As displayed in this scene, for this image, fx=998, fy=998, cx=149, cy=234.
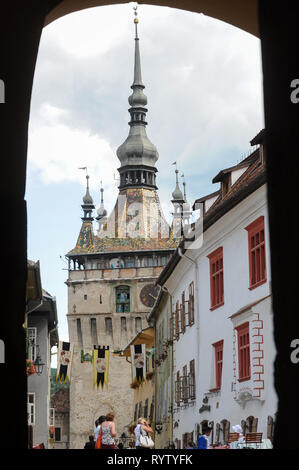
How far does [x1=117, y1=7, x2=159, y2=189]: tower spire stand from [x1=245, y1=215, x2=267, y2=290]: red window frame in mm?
73531

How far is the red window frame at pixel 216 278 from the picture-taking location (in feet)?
80.4

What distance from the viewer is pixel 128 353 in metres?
54.0

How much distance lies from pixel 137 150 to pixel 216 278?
7186 centimetres

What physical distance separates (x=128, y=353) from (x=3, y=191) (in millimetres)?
49352

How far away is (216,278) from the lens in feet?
82.4

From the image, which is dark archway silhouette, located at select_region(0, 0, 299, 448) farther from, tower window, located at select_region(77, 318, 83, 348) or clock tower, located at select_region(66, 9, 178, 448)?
tower window, located at select_region(77, 318, 83, 348)

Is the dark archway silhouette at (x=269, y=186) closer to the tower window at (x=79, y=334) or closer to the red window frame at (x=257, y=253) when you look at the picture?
the red window frame at (x=257, y=253)

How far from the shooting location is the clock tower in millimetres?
77375

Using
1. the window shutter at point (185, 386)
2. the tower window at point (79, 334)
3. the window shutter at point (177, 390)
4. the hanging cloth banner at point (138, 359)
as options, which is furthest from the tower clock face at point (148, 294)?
the window shutter at point (185, 386)

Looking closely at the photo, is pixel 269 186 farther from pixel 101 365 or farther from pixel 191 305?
pixel 101 365

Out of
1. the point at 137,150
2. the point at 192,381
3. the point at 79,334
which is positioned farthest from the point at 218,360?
the point at 137,150

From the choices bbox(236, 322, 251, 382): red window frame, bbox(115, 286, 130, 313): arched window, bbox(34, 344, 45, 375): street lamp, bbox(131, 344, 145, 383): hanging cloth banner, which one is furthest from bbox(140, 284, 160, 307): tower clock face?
bbox(236, 322, 251, 382): red window frame

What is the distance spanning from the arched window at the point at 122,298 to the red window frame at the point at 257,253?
60401 mm
